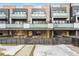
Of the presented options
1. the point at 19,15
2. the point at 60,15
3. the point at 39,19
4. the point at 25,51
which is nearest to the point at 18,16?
the point at 19,15

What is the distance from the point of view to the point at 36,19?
4.06 m

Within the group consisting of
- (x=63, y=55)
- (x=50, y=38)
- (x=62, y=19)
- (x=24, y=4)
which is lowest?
(x=63, y=55)

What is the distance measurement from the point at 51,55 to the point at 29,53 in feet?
1.15

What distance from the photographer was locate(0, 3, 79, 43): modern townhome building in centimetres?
404

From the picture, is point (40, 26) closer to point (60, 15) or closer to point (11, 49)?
point (60, 15)

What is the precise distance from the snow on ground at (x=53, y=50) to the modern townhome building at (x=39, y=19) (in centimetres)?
20

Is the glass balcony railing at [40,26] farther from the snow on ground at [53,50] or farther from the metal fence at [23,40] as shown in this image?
the snow on ground at [53,50]

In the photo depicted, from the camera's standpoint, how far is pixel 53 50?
4008mm

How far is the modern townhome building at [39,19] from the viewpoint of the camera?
4.04m

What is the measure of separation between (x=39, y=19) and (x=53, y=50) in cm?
55

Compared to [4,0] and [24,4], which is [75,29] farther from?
[4,0]

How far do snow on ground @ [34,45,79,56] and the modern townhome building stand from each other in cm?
20

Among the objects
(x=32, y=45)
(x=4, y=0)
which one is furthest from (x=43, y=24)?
(x=4, y=0)

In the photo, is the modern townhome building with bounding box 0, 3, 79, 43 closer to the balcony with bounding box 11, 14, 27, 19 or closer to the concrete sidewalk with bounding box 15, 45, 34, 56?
the balcony with bounding box 11, 14, 27, 19
